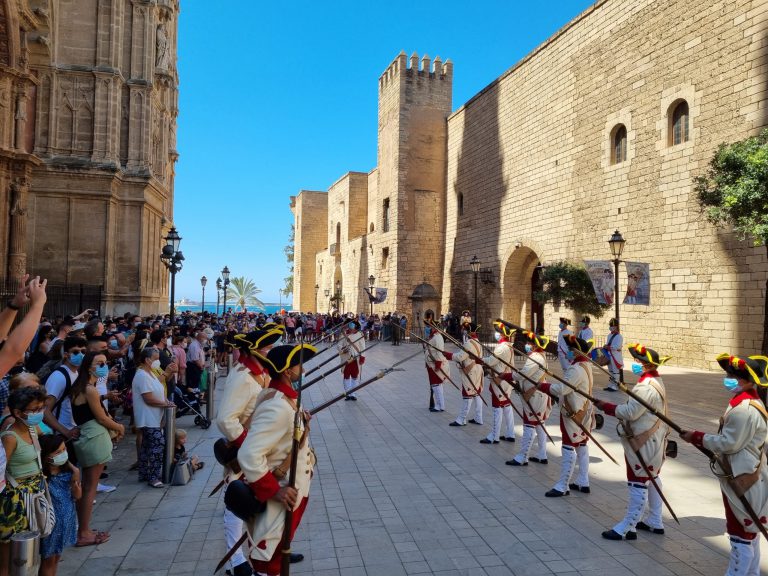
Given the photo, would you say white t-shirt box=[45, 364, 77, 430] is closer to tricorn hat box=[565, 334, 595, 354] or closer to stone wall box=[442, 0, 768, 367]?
tricorn hat box=[565, 334, 595, 354]

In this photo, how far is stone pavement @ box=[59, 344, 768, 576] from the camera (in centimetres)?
441

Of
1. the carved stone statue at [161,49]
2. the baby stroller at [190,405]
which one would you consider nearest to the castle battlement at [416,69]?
the carved stone statue at [161,49]

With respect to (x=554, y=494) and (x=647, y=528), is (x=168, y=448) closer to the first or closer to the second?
(x=554, y=494)

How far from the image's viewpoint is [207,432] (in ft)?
30.0

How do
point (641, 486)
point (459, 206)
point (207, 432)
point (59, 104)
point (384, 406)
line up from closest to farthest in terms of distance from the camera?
point (641, 486) < point (207, 432) < point (384, 406) < point (59, 104) < point (459, 206)

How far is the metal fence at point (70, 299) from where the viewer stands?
16.9 m

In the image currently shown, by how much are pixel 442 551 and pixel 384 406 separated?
6.91 meters

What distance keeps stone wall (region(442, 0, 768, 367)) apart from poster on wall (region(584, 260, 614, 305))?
268cm

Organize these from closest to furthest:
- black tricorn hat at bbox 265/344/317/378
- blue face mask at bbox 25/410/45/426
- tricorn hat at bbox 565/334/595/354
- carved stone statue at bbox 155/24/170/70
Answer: black tricorn hat at bbox 265/344/317/378, blue face mask at bbox 25/410/45/426, tricorn hat at bbox 565/334/595/354, carved stone statue at bbox 155/24/170/70

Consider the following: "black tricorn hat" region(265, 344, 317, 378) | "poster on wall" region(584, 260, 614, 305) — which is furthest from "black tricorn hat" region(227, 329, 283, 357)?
"poster on wall" region(584, 260, 614, 305)

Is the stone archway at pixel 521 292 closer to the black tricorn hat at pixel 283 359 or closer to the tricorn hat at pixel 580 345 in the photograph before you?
the tricorn hat at pixel 580 345

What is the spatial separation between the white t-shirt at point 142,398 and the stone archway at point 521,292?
21.1 metres

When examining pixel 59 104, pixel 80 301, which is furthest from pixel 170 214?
pixel 80 301

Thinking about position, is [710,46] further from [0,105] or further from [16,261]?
[16,261]
